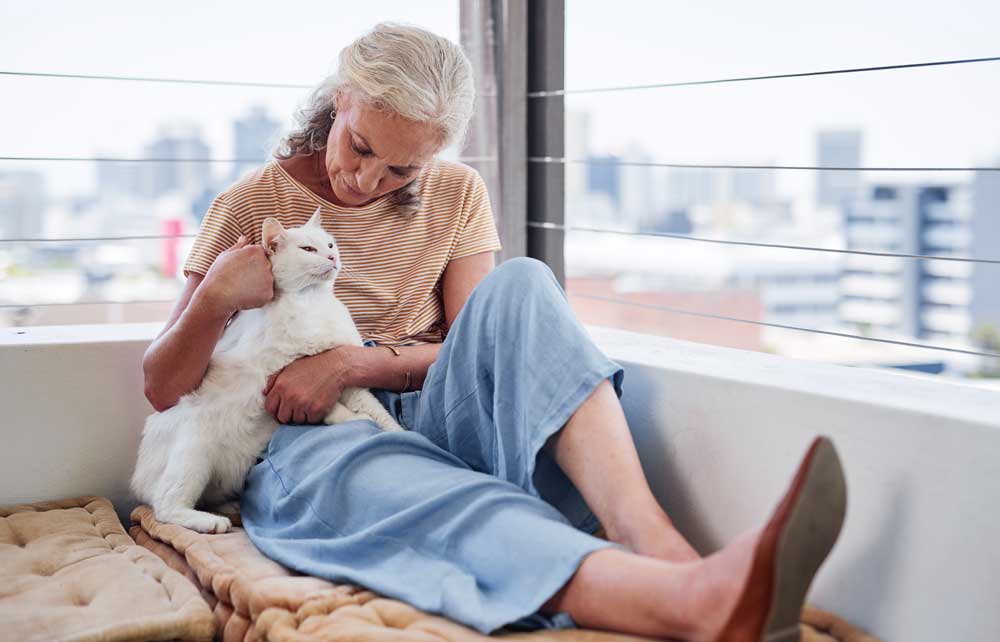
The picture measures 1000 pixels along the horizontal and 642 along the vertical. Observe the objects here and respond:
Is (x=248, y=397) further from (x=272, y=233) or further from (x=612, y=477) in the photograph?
(x=612, y=477)

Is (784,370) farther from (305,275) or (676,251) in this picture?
(676,251)

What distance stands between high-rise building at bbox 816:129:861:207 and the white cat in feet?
34.9

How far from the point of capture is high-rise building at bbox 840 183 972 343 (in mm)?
10984

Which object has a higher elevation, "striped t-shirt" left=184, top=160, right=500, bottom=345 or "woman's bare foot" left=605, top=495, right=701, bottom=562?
"striped t-shirt" left=184, top=160, right=500, bottom=345

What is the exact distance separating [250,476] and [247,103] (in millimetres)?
6642

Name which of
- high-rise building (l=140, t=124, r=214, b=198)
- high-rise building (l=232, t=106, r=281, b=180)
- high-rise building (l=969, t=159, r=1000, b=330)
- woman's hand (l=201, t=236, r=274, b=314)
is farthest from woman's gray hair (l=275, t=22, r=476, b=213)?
high-rise building (l=969, t=159, r=1000, b=330)

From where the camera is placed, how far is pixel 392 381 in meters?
1.66

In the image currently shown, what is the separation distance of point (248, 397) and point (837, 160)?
11.2 m

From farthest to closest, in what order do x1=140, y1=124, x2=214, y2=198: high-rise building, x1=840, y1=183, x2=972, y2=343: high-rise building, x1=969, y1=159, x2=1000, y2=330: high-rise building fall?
x1=840, y1=183, x2=972, y2=343: high-rise building < x1=969, y1=159, x2=1000, y2=330: high-rise building < x1=140, y1=124, x2=214, y2=198: high-rise building

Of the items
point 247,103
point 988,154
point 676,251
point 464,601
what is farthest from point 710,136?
point 464,601

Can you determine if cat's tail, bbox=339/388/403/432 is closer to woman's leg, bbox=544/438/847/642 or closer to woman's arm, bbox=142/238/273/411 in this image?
woman's arm, bbox=142/238/273/411

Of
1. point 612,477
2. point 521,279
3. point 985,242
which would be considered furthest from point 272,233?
point 985,242

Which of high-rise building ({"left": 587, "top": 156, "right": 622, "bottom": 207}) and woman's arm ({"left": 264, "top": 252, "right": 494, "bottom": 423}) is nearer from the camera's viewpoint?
woman's arm ({"left": 264, "top": 252, "right": 494, "bottom": 423})

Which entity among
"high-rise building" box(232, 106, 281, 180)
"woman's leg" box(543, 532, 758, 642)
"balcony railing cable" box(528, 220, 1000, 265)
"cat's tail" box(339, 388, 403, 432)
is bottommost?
"woman's leg" box(543, 532, 758, 642)
